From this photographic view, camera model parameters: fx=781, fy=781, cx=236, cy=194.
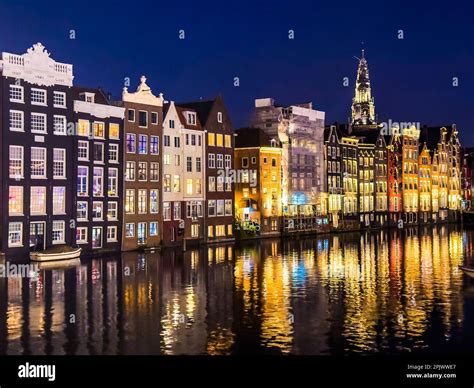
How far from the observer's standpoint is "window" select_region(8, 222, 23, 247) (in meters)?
75.3

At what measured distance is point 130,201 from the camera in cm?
9075

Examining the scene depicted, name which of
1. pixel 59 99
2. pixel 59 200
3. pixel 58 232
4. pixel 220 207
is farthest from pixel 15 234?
Result: pixel 220 207

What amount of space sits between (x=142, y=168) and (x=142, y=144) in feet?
9.38

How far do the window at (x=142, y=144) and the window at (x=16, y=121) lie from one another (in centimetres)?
1773

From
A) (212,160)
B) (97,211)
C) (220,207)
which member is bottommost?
(97,211)

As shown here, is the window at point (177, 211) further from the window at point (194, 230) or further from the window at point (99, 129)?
the window at point (99, 129)

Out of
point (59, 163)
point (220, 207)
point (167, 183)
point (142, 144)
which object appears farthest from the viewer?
point (220, 207)

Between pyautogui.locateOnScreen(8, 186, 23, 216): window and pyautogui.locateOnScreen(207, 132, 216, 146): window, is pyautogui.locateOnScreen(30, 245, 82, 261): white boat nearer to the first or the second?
pyautogui.locateOnScreen(8, 186, 23, 216): window

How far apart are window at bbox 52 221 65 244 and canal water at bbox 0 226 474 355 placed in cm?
474

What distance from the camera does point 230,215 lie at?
108 metres

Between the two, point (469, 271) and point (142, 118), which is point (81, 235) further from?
point (469, 271)

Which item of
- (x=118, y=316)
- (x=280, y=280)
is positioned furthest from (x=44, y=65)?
(x=118, y=316)

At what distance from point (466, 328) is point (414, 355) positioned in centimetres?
729

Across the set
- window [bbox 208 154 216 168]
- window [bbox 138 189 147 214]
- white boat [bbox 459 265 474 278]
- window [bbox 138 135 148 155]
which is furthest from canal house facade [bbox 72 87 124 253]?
white boat [bbox 459 265 474 278]
